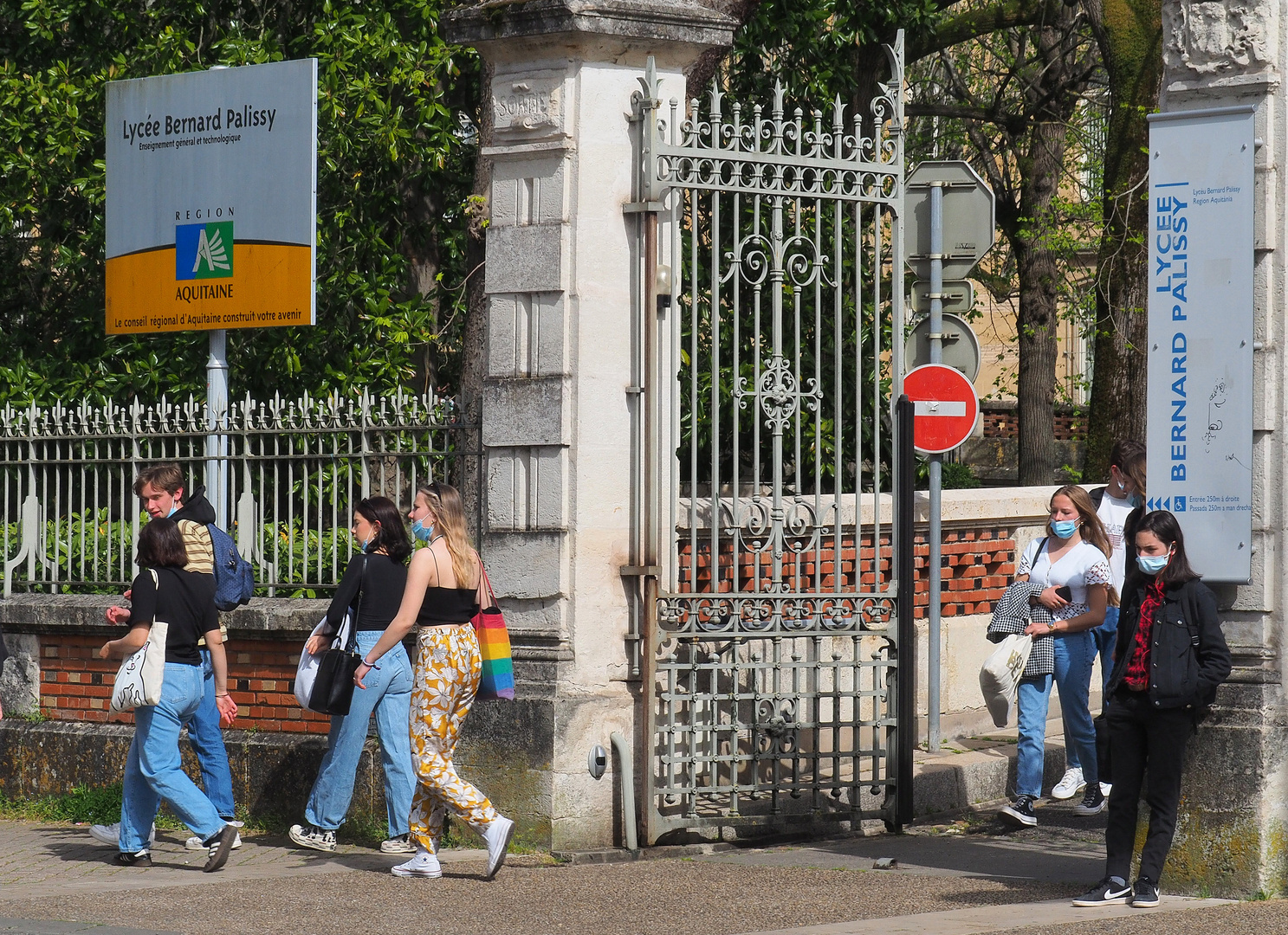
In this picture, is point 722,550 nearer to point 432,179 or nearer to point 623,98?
point 623,98

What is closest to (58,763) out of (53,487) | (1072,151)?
(53,487)

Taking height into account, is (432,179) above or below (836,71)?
below

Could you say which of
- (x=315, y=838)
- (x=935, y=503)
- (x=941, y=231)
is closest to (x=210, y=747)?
(x=315, y=838)

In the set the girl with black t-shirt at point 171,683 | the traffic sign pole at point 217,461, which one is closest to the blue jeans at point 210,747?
the girl with black t-shirt at point 171,683

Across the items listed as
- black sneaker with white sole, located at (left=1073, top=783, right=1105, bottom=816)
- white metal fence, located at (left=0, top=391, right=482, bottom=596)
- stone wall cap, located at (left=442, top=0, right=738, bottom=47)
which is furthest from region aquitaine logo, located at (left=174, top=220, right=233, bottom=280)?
black sneaker with white sole, located at (left=1073, top=783, right=1105, bottom=816)

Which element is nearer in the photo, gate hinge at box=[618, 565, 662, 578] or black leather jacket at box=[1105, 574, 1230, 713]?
black leather jacket at box=[1105, 574, 1230, 713]

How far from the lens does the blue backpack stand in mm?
8484

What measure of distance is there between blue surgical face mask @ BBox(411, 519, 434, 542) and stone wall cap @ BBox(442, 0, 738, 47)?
7.73ft

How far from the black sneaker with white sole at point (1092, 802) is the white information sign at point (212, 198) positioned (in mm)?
5107

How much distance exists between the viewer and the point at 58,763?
9.73 m

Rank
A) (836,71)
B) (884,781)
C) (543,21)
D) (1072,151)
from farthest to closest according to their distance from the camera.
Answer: (1072,151)
(836,71)
(884,781)
(543,21)

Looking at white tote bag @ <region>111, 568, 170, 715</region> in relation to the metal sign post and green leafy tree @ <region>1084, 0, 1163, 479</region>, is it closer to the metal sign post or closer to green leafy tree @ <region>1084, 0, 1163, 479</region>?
the metal sign post

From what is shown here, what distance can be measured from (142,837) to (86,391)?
20.2ft

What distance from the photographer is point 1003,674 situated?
8.55 meters
